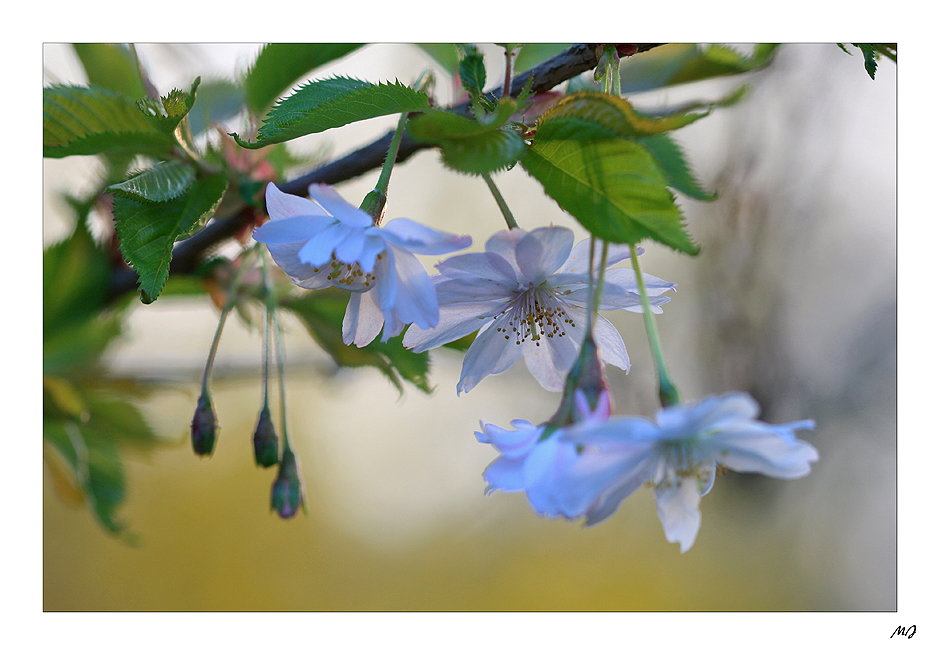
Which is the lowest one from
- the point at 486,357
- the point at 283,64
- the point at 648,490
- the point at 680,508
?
the point at 648,490

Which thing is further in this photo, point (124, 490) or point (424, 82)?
point (124, 490)

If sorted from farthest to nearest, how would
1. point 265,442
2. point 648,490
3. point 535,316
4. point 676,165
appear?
1. point 648,490
2. point 265,442
3. point 535,316
4. point 676,165

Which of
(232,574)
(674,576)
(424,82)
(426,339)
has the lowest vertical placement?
(674,576)

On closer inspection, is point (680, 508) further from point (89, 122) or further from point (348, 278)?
point (89, 122)

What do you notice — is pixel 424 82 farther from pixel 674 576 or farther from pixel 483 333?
pixel 674 576

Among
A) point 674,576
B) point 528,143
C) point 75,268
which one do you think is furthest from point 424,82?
point 674,576

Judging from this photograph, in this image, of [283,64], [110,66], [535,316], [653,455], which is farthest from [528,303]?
[110,66]

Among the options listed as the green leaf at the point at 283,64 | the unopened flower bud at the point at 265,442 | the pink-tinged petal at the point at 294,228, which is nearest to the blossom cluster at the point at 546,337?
the pink-tinged petal at the point at 294,228

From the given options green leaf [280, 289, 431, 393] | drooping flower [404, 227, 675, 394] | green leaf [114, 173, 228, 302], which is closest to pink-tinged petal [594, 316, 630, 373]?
drooping flower [404, 227, 675, 394]
